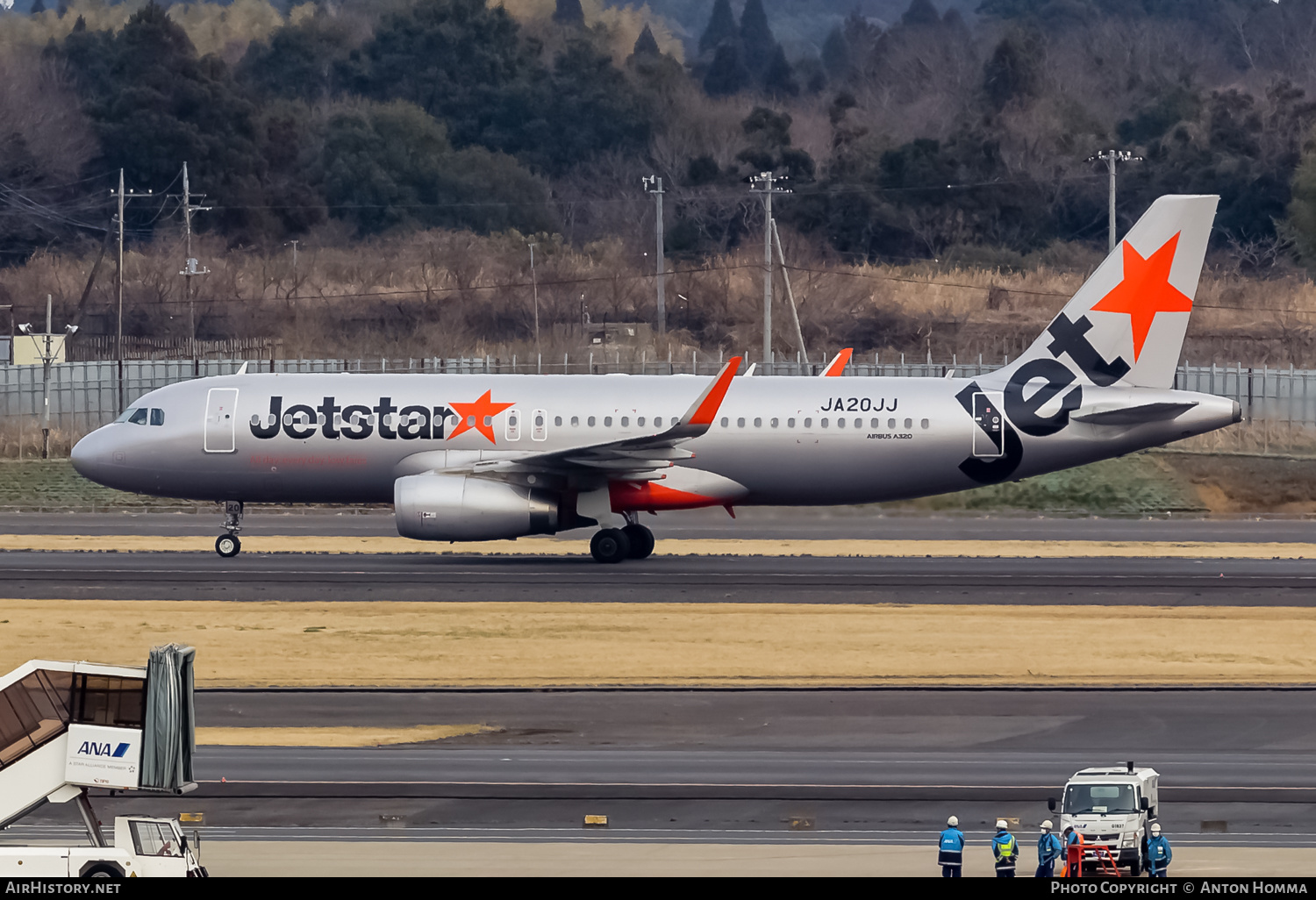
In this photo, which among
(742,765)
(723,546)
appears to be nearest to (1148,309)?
(723,546)

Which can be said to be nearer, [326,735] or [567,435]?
[326,735]

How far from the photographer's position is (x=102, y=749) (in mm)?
18062

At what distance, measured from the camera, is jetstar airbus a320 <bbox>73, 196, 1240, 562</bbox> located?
144 feet

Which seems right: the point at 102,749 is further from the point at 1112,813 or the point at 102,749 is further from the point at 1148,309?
the point at 1148,309

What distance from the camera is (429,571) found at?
140ft

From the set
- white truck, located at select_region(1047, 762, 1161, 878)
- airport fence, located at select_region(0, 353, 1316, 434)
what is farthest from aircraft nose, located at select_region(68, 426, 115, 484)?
white truck, located at select_region(1047, 762, 1161, 878)

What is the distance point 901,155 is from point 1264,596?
287ft

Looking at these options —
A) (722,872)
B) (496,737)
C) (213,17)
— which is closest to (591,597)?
(496,737)

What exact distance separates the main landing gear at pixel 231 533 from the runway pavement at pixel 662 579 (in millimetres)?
403

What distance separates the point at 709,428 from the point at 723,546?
248 inches

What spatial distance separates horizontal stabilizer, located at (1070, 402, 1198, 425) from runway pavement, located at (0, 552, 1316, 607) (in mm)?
3653

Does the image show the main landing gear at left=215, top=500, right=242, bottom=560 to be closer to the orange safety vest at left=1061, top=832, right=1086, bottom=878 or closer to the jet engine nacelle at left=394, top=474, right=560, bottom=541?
the jet engine nacelle at left=394, top=474, right=560, bottom=541

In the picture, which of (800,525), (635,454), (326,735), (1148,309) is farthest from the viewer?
(800,525)
